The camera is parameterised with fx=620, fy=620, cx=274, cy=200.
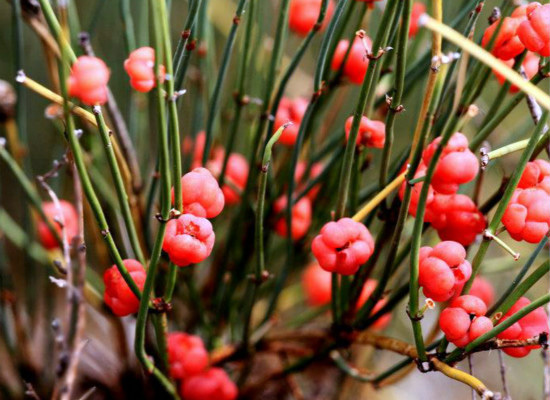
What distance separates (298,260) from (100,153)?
0.27 m

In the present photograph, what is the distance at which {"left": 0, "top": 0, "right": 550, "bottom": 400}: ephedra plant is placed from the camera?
0.40 meters

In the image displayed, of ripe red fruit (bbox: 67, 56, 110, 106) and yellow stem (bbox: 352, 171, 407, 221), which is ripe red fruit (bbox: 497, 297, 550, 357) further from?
ripe red fruit (bbox: 67, 56, 110, 106)

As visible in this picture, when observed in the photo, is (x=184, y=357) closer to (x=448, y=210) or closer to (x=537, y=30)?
(x=448, y=210)

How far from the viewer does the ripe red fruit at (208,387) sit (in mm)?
560

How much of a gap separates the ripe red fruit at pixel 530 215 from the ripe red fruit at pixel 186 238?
8.2 inches

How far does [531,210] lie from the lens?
16.5 inches

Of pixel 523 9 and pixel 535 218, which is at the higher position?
pixel 523 9

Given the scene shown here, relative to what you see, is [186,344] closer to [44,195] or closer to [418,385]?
[44,195]

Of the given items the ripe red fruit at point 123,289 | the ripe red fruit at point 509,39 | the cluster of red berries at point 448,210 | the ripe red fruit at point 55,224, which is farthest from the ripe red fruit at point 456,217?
the ripe red fruit at point 55,224

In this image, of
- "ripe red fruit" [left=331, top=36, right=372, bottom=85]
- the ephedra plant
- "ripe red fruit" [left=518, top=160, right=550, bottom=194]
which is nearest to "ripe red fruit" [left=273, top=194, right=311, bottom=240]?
the ephedra plant

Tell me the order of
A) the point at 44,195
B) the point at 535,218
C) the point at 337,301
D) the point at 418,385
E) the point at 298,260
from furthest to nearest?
the point at 418,385
the point at 44,195
the point at 298,260
the point at 337,301
the point at 535,218

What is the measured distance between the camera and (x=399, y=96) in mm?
443

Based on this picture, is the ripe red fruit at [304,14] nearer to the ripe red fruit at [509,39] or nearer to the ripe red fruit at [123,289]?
the ripe red fruit at [509,39]

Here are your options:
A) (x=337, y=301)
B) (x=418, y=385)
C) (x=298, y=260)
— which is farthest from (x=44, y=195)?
(x=418, y=385)
